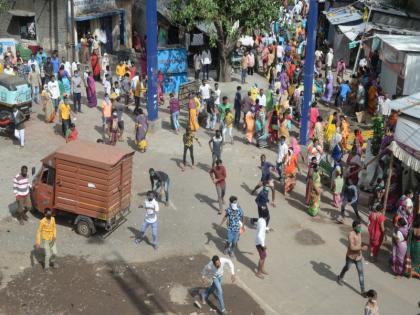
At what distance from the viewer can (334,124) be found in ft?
67.6

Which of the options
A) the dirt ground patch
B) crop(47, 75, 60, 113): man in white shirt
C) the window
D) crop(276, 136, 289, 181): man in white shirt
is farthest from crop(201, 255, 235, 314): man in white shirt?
the window

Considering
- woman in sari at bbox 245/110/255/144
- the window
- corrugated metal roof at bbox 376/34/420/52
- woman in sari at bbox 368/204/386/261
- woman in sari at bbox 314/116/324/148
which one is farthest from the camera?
the window

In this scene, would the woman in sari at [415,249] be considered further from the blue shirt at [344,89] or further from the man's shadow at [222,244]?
the blue shirt at [344,89]

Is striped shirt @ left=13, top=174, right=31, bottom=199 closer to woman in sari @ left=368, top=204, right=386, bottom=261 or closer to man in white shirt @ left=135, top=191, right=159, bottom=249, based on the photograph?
man in white shirt @ left=135, top=191, right=159, bottom=249

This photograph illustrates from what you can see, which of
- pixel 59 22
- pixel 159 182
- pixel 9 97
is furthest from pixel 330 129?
pixel 59 22

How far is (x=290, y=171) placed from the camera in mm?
17672

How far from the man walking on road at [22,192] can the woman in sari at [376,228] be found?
8126mm

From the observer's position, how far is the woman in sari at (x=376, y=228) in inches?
563

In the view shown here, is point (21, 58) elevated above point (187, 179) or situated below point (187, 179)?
above

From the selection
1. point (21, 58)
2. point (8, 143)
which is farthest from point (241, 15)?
point (8, 143)

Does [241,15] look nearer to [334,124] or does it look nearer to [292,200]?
[334,124]

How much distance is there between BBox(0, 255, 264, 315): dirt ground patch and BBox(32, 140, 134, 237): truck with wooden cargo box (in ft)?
3.85

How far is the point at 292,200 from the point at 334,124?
163 inches

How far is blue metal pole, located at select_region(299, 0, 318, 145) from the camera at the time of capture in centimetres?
1936
